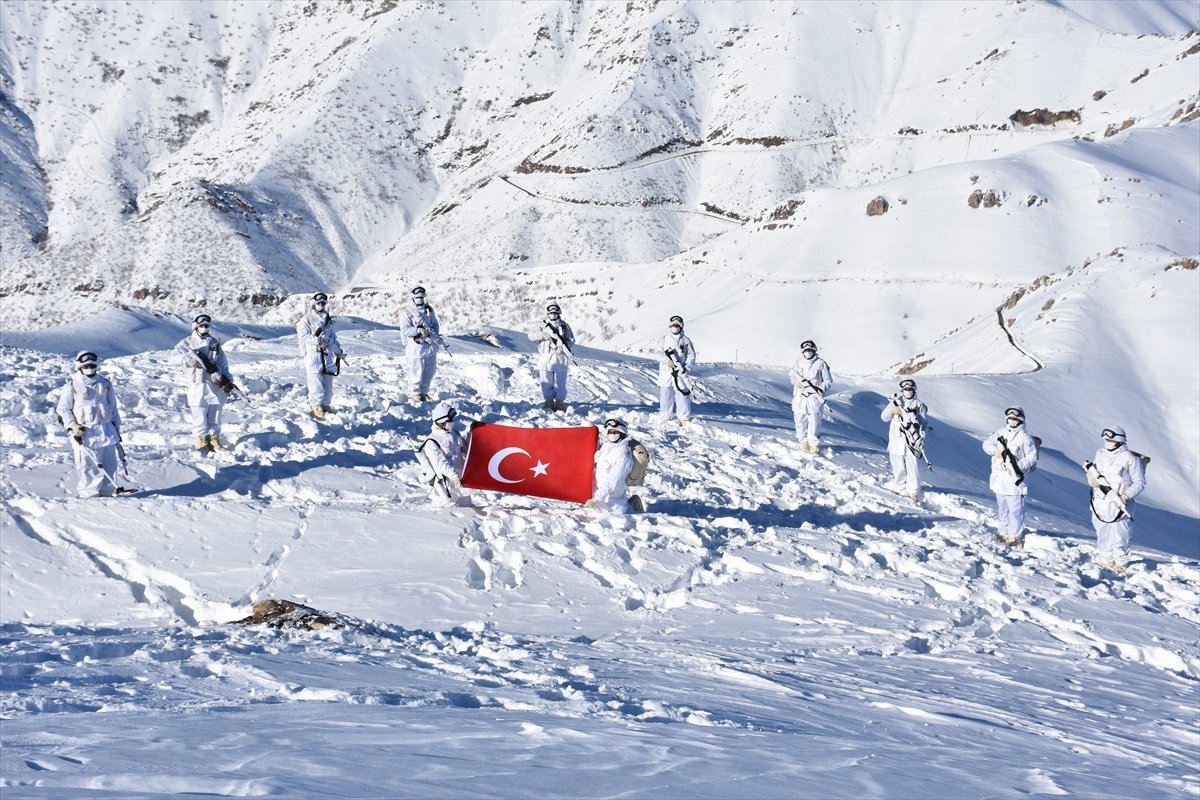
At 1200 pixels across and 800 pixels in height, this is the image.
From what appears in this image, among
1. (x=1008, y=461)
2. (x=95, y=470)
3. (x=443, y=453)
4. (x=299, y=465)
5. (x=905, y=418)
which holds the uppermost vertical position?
(x=905, y=418)

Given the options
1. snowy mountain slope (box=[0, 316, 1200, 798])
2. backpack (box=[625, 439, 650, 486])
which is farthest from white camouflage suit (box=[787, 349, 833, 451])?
backpack (box=[625, 439, 650, 486])

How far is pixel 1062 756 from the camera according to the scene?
680 centimetres

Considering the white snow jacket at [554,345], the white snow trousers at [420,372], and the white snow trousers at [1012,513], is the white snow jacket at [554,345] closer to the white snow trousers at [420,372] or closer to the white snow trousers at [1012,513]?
the white snow trousers at [420,372]

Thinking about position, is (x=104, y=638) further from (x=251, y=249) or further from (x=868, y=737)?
(x=251, y=249)

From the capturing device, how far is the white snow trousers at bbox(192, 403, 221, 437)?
14.5 meters

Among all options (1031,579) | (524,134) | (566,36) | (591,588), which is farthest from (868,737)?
(566,36)

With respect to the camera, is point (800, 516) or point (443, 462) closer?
point (443, 462)

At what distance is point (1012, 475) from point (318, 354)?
9.76 meters

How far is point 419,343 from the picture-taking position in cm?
1769

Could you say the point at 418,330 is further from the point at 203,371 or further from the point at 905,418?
the point at 905,418

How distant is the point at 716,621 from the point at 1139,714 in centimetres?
356

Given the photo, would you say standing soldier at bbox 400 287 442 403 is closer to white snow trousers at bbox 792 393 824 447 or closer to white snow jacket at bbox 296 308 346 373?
white snow jacket at bbox 296 308 346 373

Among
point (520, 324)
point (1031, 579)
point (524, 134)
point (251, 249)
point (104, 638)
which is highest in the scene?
point (524, 134)

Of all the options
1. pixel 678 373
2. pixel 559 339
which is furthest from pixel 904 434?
pixel 559 339
